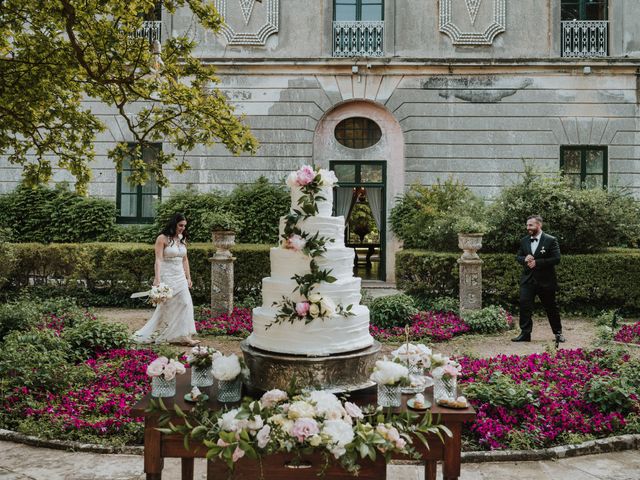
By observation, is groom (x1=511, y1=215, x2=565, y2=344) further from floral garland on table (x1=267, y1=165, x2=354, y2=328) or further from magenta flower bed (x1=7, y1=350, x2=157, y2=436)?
floral garland on table (x1=267, y1=165, x2=354, y2=328)

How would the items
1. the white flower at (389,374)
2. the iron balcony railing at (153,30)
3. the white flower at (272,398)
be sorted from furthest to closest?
the iron balcony railing at (153,30), the white flower at (389,374), the white flower at (272,398)

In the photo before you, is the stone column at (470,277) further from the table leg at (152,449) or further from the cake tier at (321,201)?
the table leg at (152,449)

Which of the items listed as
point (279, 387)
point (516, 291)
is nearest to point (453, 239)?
point (516, 291)

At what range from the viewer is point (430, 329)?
33.4 ft

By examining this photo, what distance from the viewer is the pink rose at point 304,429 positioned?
2951 mm

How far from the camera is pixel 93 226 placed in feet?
55.5

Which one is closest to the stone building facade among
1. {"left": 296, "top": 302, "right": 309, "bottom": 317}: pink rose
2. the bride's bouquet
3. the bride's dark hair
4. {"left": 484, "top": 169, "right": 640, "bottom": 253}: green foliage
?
{"left": 484, "top": 169, "right": 640, "bottom": 253}: green foliage

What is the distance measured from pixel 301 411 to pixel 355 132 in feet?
50.9

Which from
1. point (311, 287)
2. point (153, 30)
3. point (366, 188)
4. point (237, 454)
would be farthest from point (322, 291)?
point (153, 30)

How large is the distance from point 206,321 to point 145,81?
4797 mm

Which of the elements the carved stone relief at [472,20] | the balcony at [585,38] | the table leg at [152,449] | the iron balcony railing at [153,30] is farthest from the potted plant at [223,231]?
the balcony at [585,38]

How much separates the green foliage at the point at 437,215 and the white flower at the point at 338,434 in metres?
8.73

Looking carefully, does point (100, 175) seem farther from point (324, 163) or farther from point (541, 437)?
point (541, 437)

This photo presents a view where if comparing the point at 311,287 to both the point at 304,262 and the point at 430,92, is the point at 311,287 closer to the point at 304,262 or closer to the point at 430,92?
the point at 304,262
